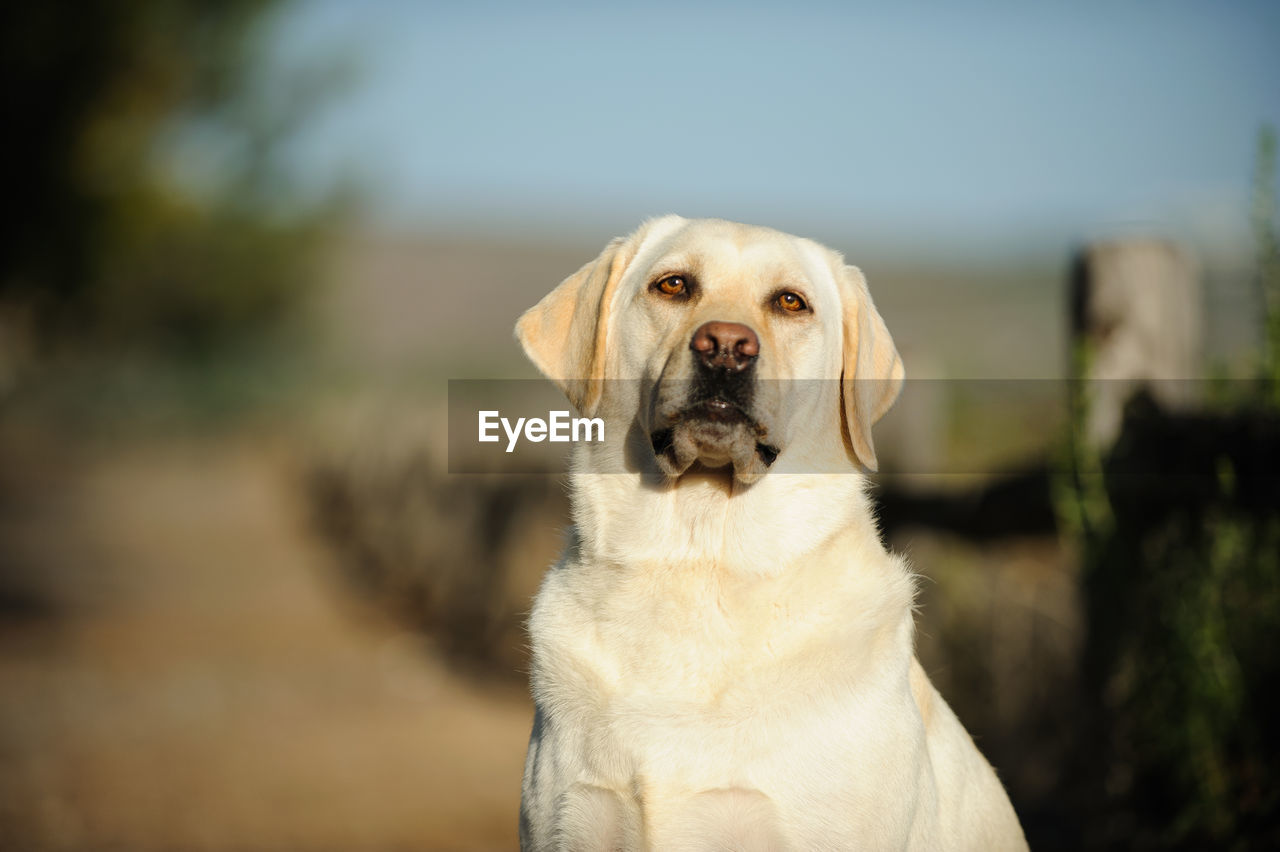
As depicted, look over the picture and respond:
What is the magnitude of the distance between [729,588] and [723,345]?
58 centimetres

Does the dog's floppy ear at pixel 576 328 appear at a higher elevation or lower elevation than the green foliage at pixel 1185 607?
higher

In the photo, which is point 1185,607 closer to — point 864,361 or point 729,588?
point 864,361

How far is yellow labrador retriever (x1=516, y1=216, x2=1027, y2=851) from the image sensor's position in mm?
2482

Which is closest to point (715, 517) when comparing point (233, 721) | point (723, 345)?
point (723, 345)

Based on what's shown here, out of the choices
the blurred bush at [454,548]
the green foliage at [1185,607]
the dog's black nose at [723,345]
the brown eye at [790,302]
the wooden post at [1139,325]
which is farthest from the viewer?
the blurred bush at [454,548]

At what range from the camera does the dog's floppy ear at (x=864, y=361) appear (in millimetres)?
3041

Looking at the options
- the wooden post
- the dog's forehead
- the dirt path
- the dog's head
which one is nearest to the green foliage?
the wooden post

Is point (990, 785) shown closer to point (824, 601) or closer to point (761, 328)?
point (824, 601)

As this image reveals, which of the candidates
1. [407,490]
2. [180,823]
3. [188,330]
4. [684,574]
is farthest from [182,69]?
[188,330]

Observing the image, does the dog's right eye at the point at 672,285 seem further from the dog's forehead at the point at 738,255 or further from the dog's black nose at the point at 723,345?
the dog's black nose at the point at 723,345

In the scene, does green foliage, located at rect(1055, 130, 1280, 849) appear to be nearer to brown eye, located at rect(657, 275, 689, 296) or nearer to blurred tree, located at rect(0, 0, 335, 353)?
brown eye, located at rect(657, 275, 689, 296)

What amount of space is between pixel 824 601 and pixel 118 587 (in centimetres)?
1086

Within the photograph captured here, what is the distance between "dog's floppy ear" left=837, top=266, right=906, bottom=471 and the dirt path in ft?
11.8

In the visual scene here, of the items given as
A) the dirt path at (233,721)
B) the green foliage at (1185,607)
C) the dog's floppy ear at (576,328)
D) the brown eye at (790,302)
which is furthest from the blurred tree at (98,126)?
the green foliage at (1185,607)
